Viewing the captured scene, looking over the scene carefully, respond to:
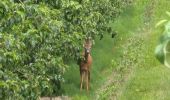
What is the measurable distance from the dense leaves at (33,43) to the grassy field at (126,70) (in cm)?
275

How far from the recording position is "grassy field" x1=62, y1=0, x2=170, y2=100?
42.2 feet

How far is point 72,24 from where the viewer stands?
1018 centimetres

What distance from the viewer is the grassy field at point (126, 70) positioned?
42.2ft

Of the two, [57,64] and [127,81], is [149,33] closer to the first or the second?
[127,81]

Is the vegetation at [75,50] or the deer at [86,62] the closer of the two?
the vegetation at [75,50]

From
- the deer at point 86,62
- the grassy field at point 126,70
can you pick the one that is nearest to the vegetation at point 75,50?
the grassy field at point 126,70

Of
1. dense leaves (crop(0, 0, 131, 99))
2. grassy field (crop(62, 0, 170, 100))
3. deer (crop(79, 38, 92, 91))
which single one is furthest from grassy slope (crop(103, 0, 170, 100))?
dense leaves (crop(0, 0, 131, 99))

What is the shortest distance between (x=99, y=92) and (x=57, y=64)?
507cm

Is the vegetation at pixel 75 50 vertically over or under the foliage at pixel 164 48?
under

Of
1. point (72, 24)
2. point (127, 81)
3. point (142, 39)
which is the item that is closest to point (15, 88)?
point (72, 24)

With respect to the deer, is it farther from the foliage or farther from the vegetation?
the foliage

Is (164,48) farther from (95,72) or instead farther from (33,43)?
(95,72)

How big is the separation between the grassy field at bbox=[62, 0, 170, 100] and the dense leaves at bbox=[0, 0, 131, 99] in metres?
2.75

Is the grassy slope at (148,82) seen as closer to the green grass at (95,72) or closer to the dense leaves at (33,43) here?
the green grass at (95,72)
